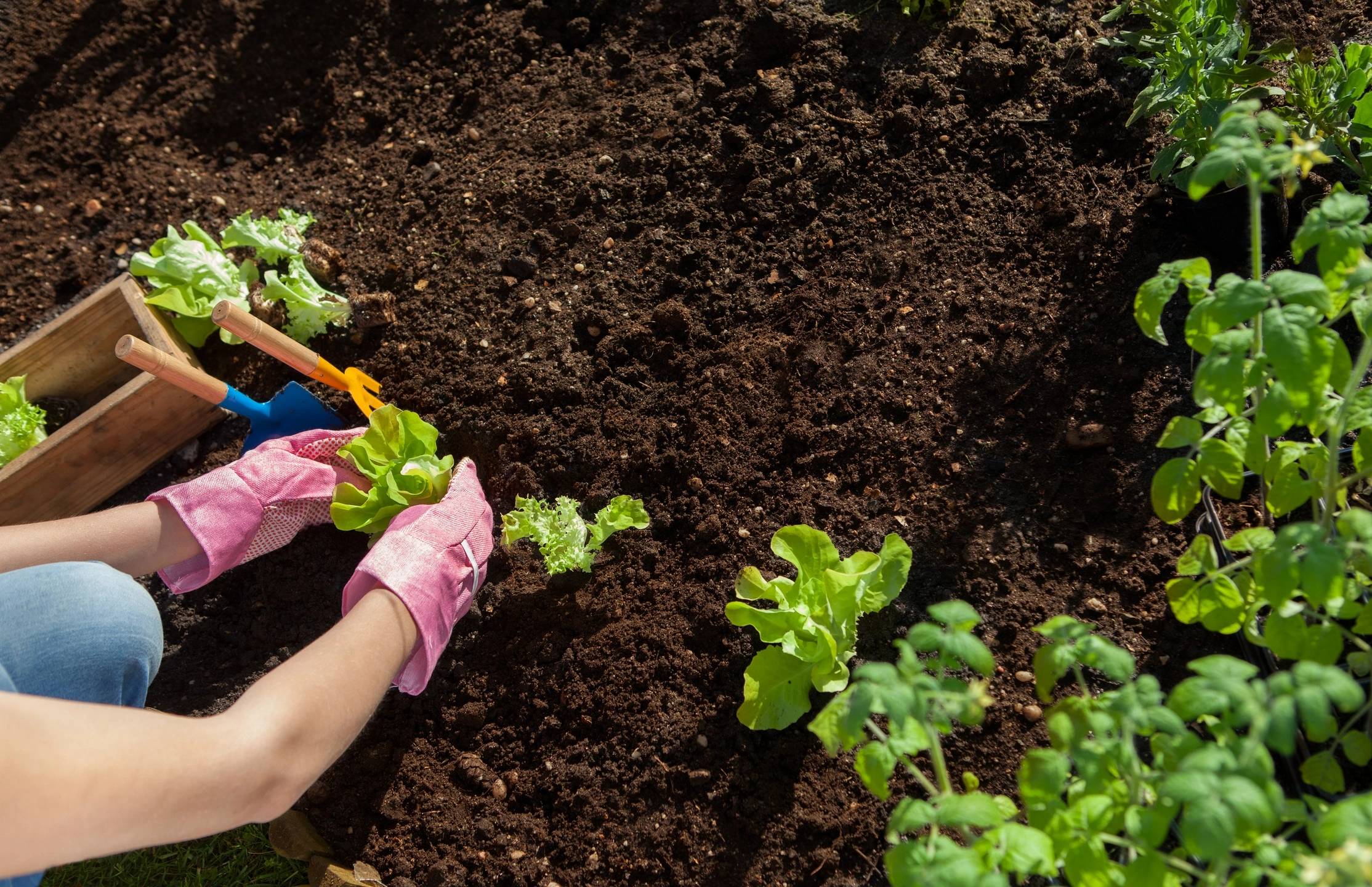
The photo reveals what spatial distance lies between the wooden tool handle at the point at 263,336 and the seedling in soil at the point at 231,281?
1.04ft

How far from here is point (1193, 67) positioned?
203cm

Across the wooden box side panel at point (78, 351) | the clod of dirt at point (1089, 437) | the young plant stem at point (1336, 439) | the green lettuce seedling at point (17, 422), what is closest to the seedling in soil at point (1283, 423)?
the young plant stem at point (1336, 439)

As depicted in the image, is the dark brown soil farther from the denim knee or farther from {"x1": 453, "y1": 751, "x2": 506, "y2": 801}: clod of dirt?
the denim knee

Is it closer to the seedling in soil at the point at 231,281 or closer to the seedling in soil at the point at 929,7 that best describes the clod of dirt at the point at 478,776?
the seedling in soil at the point at 231,281

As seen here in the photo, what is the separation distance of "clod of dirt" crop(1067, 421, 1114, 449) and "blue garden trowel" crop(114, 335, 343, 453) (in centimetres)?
204

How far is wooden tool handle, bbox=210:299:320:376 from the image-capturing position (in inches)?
86.2

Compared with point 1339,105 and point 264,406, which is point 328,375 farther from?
point 1339,105

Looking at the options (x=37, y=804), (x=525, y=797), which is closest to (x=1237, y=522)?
(x=525, y=797)

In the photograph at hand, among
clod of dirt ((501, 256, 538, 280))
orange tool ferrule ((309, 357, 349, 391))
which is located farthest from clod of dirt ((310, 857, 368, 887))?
clod of dirt ((501, 256, 538, 280))

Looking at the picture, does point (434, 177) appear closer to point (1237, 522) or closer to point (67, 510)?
point (67, 510)

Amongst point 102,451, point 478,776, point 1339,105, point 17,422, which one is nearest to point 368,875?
point 478,776

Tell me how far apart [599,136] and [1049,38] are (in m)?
1.37

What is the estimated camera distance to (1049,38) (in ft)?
8.43

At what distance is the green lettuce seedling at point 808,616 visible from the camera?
185cm
